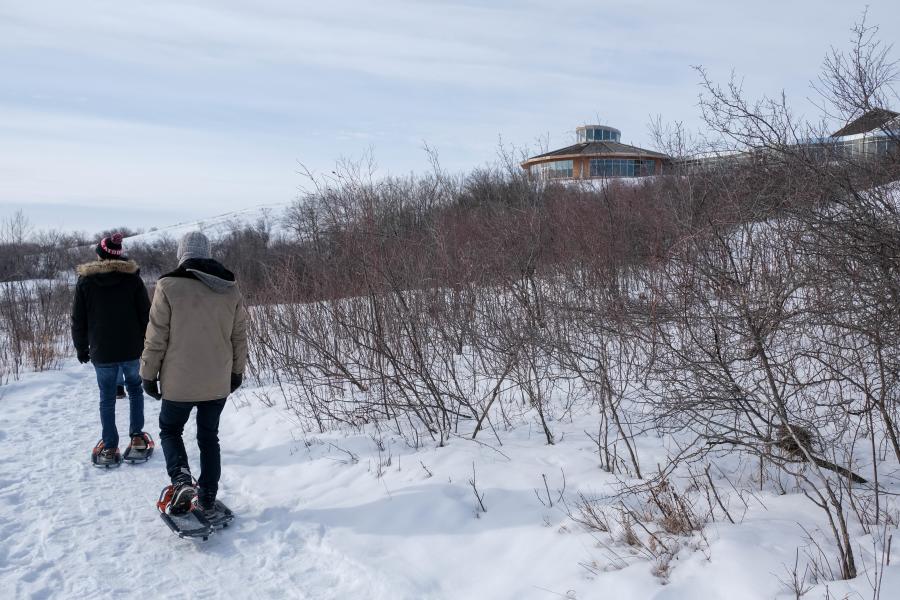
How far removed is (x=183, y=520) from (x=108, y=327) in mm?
2207

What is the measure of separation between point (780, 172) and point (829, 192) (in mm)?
424

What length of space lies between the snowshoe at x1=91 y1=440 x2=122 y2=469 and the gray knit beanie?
2.33 metres

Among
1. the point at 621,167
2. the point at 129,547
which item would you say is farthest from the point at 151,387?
the point at 621,167

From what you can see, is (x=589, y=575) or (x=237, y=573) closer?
(x=589, y=575)

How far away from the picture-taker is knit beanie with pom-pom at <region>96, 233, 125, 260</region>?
542 centimetres

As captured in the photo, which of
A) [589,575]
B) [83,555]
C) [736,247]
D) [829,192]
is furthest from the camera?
[736,247]

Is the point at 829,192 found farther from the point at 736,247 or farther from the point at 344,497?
the point at 344,497

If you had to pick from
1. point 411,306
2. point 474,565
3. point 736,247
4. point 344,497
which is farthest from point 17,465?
point 736,247

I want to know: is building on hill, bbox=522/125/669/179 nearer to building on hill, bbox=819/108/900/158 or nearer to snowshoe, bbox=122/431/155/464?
building on hill, bbox=819/108/900/158

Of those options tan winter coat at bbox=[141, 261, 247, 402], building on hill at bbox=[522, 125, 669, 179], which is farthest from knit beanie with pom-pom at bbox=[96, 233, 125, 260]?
building on hill at bbox=[522, 125, 669, 179]

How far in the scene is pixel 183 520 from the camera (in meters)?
3.95

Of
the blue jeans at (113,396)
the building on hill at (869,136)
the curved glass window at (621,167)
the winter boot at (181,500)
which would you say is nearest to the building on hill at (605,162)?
the curved glass window at (621,167)

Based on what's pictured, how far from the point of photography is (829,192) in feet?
11.3

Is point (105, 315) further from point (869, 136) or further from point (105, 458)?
point (869, 136)
